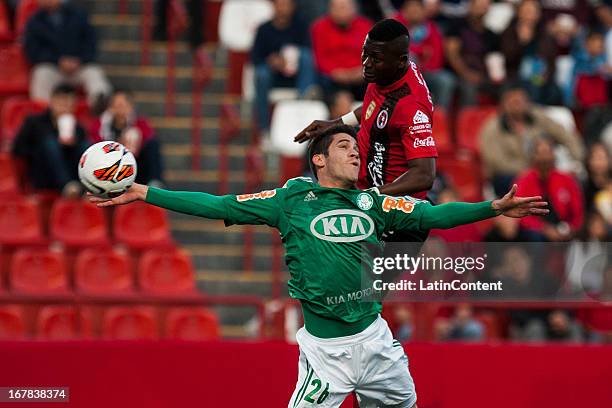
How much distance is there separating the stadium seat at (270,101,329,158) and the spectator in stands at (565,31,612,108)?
340 cm

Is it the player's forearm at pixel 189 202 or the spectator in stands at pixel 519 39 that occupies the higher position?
the spectator in stands at pixel 519 39

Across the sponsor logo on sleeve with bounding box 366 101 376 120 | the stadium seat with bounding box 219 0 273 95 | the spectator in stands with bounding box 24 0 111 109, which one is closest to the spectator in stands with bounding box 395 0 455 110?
the stadium seat with bounding box 219 0 273 95

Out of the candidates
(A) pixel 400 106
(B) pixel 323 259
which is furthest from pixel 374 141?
(B) pixel 323 259

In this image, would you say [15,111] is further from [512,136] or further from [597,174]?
[597,174]

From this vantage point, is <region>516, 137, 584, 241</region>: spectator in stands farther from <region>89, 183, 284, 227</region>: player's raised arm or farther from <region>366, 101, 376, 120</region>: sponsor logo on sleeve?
<region>89, 183, 284, 227</region>: player's raised arm

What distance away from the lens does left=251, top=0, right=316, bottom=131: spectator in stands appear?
1563 centimetres

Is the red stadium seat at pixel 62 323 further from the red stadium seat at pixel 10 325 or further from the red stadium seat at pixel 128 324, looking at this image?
the red stadium seat at pixel 128 324

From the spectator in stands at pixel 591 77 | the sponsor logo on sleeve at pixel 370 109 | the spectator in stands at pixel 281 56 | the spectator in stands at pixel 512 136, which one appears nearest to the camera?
the sponsor logo on sleeve at pixel 370 109

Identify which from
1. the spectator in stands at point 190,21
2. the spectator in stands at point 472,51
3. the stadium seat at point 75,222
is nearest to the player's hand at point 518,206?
the stadium seat at point 75,222

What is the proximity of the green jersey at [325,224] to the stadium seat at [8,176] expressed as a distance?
665 centimetres

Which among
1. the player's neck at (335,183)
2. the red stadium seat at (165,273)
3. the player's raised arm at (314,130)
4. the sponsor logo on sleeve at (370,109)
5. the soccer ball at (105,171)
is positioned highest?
the sponsor logo on sleeve at (370,109)

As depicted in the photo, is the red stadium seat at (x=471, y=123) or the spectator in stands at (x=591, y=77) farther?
the spectator in stands at (x=591, y=77)

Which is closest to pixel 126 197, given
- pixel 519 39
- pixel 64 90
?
pixel 64 90

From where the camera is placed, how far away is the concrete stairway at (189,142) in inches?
591
